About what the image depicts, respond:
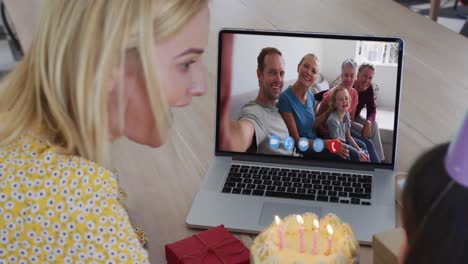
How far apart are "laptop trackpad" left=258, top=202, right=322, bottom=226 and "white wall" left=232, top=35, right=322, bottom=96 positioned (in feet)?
0.72

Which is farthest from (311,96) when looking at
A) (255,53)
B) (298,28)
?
(298,28)

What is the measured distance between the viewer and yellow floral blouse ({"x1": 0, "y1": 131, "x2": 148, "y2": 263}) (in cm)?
70

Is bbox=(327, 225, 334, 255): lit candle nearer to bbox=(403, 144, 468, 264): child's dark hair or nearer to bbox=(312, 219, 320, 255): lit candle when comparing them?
bbox=(312, 219, 320, 255): lit candle

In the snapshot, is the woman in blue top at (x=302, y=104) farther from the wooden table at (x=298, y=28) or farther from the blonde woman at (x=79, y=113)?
the blonde woman at (x=79, y=113)

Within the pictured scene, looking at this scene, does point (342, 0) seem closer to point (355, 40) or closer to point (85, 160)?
point (355, 40)

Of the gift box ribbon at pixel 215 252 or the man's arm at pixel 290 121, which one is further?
the man's arm at pixel 290 121

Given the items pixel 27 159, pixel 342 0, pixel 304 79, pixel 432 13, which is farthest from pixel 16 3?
pixel 432 13

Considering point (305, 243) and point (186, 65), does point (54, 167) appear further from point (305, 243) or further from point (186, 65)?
point (305, 243)

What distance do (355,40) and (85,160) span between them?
55cm

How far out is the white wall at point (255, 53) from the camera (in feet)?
3.55

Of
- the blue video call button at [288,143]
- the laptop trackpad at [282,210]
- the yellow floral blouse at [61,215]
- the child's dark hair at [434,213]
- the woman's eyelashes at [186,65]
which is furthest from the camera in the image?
the blue video call button at [288,143]

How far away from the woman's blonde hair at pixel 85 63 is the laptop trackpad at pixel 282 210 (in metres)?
0.29

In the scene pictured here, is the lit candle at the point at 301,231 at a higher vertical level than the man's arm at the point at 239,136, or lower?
lower

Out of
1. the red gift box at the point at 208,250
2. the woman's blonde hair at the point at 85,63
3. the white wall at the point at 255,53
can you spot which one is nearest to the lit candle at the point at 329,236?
the red gift box at the point at 208,250
